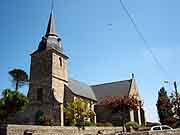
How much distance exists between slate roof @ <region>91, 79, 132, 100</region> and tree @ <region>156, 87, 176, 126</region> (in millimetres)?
6104

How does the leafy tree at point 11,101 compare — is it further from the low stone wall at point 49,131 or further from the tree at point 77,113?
the low stone wall at point 49,131

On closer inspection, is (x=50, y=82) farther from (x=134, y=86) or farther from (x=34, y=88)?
(x=134, y=86)

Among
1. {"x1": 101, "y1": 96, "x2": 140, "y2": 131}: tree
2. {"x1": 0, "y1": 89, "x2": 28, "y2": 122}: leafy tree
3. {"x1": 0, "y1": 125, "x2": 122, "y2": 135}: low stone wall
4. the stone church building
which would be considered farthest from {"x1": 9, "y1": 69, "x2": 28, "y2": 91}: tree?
{"x1": 0, "y1": 125, "x2": 122, "y2": 135}: low stone wall

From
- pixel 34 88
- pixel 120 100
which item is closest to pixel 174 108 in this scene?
pixel 120 100

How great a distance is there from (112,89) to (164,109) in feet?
37.0

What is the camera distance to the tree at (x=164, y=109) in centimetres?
3275

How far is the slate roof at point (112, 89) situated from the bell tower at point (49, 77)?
9670 millimetres

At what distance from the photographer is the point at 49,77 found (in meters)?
39.1

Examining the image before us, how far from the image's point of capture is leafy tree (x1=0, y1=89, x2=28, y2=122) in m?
33.3

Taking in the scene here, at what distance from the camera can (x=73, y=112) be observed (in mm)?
34719

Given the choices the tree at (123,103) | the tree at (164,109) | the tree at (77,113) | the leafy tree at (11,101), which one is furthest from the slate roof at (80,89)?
the tree at (164,109)

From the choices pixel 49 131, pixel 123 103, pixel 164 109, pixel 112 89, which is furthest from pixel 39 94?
pixel 164 109

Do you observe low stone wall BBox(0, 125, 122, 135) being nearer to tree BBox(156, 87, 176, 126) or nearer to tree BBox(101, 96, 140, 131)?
tree BBox(101, 96, 140, 131)

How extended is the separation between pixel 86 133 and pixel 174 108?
1210cm
